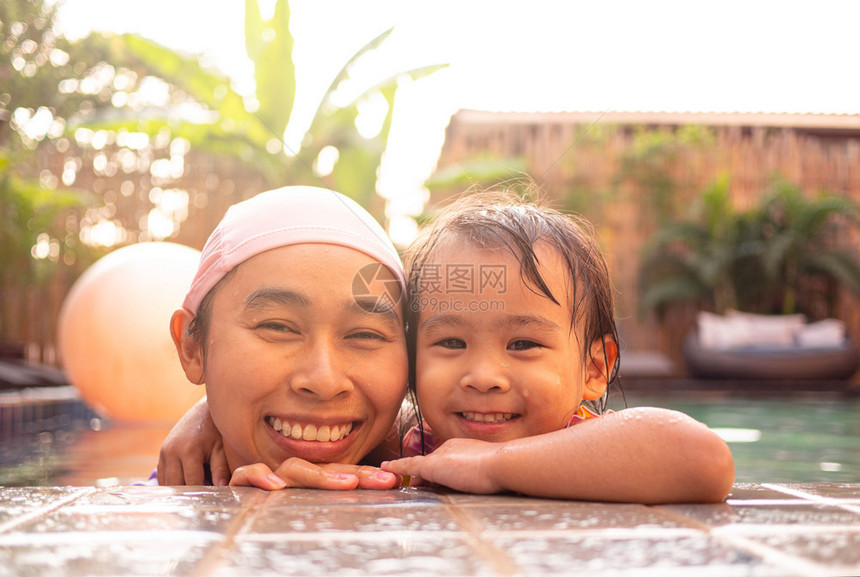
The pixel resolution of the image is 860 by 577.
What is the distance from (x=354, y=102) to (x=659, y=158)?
5.43 meters

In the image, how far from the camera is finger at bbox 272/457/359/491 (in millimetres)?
1560

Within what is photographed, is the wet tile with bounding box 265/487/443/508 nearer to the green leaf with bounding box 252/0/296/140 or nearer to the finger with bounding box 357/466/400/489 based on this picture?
the finger with bounding box 357/466/400/489

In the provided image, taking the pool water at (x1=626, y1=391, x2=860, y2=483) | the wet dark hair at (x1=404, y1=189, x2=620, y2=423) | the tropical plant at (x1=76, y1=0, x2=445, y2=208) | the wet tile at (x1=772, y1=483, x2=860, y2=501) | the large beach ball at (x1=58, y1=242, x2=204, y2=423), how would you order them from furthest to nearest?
the tropical plant at (x1=76, y1=0, x2=445, y2=208) → the large beach ball at (x1=58, y1=242, x2=204, y2=423) → the pool water at (x1=626, y1=391, x2=860, y2=483) → the wet dark hair at (x1=404, y1=189, x2=620, y2=423) → the wet tile at (x1=772, y1=483, x2=860, y2=501)

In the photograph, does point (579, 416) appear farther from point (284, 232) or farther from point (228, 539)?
point (228, 539)

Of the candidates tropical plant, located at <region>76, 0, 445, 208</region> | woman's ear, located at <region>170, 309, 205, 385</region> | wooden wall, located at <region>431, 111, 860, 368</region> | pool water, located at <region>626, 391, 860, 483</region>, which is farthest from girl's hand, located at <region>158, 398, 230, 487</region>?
wooden wall, located at <region>431, 111, 860, 368</region>

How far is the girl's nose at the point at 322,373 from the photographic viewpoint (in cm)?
167

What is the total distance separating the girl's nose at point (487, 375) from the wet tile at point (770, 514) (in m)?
0.51

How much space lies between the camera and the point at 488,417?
183 centimetres

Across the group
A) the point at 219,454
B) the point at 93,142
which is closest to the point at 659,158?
the point at 93,142

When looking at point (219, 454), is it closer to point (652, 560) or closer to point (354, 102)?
point (652, 560)

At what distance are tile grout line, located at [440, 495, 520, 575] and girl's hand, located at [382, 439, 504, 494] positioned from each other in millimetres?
249

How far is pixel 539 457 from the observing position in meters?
1.45

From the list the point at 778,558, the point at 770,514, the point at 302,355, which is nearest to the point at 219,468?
the point at 302,355

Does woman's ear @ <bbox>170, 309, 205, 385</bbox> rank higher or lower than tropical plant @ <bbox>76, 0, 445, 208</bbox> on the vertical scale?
lower
